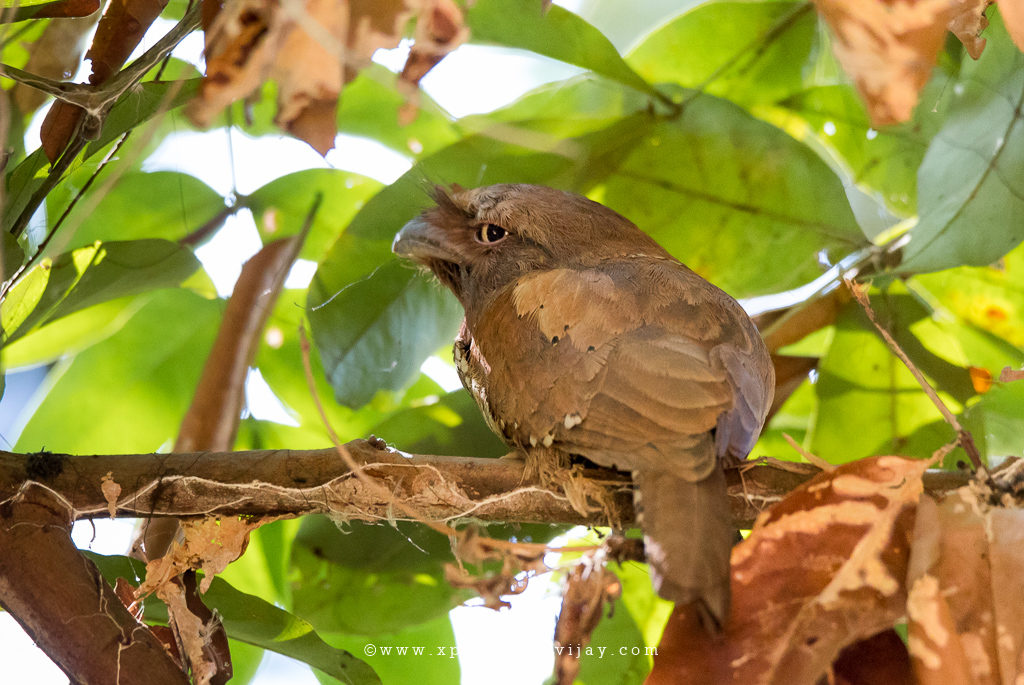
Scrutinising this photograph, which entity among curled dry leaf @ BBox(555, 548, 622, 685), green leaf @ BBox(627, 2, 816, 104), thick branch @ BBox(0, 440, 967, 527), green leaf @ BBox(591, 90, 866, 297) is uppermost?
green leaf @ BBox(627, 2, 816, 104)

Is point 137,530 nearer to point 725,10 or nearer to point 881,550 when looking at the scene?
point 881,550

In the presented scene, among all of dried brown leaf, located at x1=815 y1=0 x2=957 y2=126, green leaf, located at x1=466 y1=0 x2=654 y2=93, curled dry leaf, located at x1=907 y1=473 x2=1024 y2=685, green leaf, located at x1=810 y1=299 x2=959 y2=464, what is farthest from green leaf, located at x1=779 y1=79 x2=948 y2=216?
curled dry leaf, located at x1=907 y1=473 x2=1024 y2=685

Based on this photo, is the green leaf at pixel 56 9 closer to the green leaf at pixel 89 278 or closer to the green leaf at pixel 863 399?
the green leaf at pixel 89 278

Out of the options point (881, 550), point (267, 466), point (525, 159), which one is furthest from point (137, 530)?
point (881, 550)

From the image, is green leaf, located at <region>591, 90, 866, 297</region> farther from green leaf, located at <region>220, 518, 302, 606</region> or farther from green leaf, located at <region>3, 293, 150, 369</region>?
green leaf, located at <region>3, 293, 150, 369</region>

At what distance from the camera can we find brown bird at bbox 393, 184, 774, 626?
0.92 meters

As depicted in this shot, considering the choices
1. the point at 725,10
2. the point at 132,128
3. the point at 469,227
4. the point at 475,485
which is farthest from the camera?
the point at 725,10

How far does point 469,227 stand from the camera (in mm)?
1495

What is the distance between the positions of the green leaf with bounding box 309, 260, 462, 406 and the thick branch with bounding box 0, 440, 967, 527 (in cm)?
46

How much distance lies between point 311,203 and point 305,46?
826 millimetres

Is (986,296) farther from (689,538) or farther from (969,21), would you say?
(689,538)

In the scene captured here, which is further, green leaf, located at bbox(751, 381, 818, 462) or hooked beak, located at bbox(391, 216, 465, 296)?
green leaf, located at bbox(751, 381, 818, 462)

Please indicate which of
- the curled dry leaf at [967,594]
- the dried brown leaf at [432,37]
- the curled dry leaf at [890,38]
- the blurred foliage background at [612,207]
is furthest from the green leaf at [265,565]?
the curled dry leaf at [890,38]

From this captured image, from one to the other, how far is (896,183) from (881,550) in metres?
1.02
